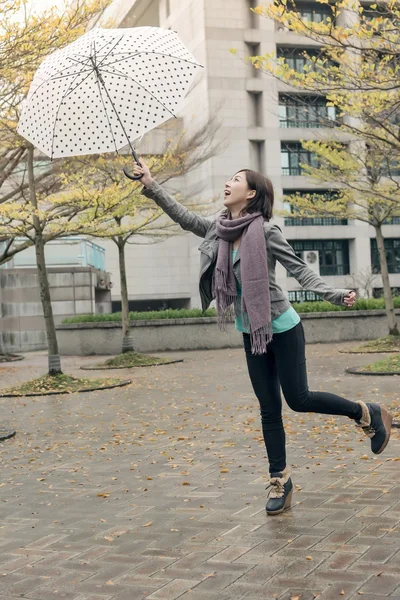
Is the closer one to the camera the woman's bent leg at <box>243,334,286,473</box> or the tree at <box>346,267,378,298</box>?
the woman's bent leg at <box>243,334,286,473</box>

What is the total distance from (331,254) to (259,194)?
5335cm

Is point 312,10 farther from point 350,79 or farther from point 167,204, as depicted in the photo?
point 167,204

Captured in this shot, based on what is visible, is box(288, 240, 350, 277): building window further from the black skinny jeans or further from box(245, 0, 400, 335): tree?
the black skinny jeans

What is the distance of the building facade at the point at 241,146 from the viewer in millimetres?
51844

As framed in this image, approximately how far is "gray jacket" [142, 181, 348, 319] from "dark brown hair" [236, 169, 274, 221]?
0.31 feet

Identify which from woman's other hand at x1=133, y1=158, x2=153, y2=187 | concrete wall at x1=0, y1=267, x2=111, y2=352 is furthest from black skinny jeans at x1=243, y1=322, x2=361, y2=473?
concrete wall at x1=0, y1=267, x2=111, y2=352

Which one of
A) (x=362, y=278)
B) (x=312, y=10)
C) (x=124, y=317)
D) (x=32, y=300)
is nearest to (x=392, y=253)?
(x=362, y=278)

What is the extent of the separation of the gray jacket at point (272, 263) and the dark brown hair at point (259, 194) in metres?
0.09

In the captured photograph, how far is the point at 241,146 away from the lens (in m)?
53.7

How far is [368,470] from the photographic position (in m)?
6.34

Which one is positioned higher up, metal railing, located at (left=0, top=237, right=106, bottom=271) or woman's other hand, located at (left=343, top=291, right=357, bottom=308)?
metal railing, located at (left=0, top=237, right=106, bottom=271)

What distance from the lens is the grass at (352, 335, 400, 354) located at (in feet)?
69.4

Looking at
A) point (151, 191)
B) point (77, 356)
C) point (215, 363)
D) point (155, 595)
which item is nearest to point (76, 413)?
point (151, 191)

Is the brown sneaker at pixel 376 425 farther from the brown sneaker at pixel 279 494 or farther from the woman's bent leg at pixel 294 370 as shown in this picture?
the brown sneaker at pixel 279 494
